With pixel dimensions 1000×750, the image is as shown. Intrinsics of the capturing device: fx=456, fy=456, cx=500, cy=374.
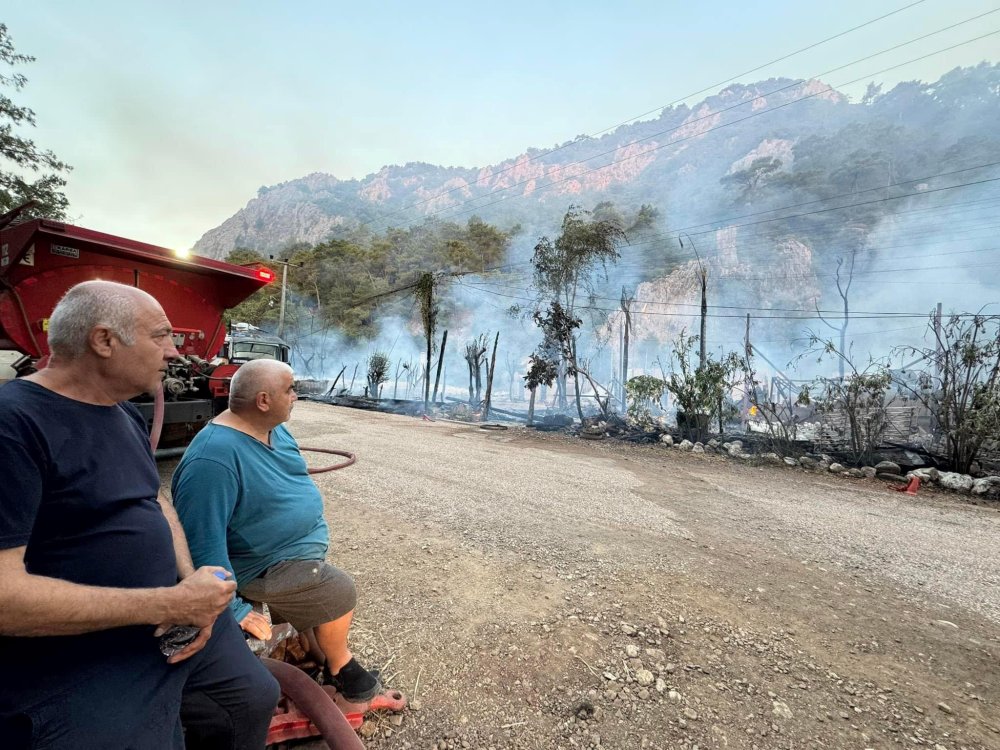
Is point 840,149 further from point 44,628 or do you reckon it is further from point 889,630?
point 44,628

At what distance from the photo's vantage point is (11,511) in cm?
99

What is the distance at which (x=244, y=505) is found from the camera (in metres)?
1.83

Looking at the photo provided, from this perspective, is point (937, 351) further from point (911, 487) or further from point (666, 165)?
point (666, 165)

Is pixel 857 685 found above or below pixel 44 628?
below

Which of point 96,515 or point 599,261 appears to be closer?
point 96,515

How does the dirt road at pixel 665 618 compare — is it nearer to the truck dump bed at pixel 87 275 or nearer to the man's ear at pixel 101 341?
the man's ear at pixel 101 341

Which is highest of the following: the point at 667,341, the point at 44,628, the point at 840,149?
the point at 840,149

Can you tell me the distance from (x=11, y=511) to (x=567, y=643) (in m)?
2.49

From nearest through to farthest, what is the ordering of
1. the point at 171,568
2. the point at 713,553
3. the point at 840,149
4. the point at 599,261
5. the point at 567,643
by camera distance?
the point at 171,568, the point at 567,643, the point at 713,553, the point at 599,261, the point at 840,149

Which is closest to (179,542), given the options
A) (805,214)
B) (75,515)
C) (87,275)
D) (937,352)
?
(75,515)

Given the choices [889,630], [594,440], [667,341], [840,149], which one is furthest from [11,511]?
[840,149]

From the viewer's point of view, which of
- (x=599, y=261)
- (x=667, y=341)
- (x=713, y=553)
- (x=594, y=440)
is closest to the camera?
(x=713, y=553)

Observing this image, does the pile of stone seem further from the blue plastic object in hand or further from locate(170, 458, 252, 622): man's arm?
the blue plastic object in hand

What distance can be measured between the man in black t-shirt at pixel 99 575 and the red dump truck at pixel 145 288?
365 cm
